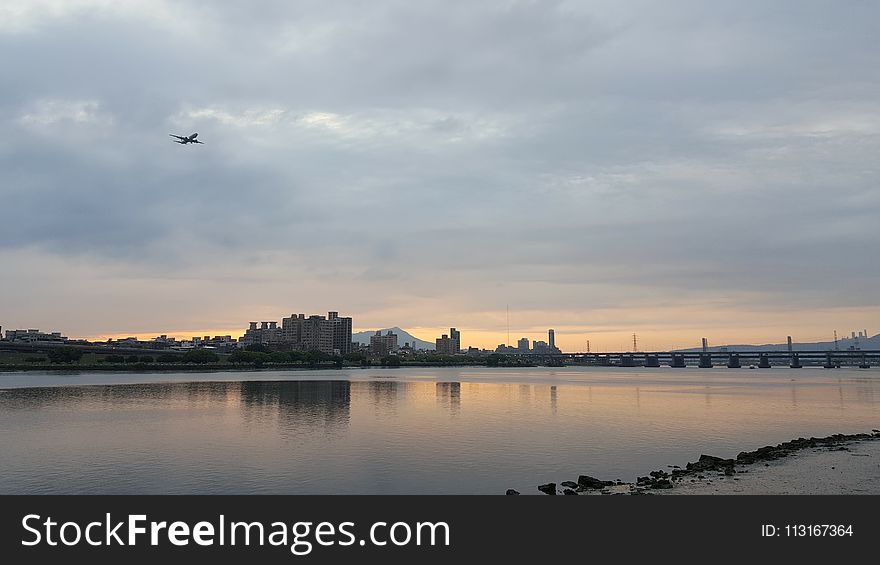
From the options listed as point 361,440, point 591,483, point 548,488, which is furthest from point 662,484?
point 361,440

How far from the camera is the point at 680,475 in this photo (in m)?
32.6

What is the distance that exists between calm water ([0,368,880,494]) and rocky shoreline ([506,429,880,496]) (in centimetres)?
196

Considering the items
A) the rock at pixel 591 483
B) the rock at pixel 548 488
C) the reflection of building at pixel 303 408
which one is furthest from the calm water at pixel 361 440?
the rock at pixel 591 483

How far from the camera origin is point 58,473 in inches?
1315

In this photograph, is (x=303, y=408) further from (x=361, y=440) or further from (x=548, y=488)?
(x=548, y=488)

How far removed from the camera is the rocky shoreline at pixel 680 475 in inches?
1141

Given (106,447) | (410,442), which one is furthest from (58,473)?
(410,442)

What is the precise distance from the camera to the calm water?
106ft

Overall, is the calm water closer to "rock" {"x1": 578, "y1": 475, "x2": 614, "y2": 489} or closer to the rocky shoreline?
the rocky shoreline

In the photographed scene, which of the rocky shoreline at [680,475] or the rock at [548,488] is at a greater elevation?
the rock at [548,488]

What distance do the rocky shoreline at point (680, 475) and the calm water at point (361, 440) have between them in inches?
77.2

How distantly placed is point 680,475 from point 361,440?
23.7m

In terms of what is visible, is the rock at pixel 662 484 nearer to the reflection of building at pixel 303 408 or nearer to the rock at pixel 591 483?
the rock at pixel 591 483
